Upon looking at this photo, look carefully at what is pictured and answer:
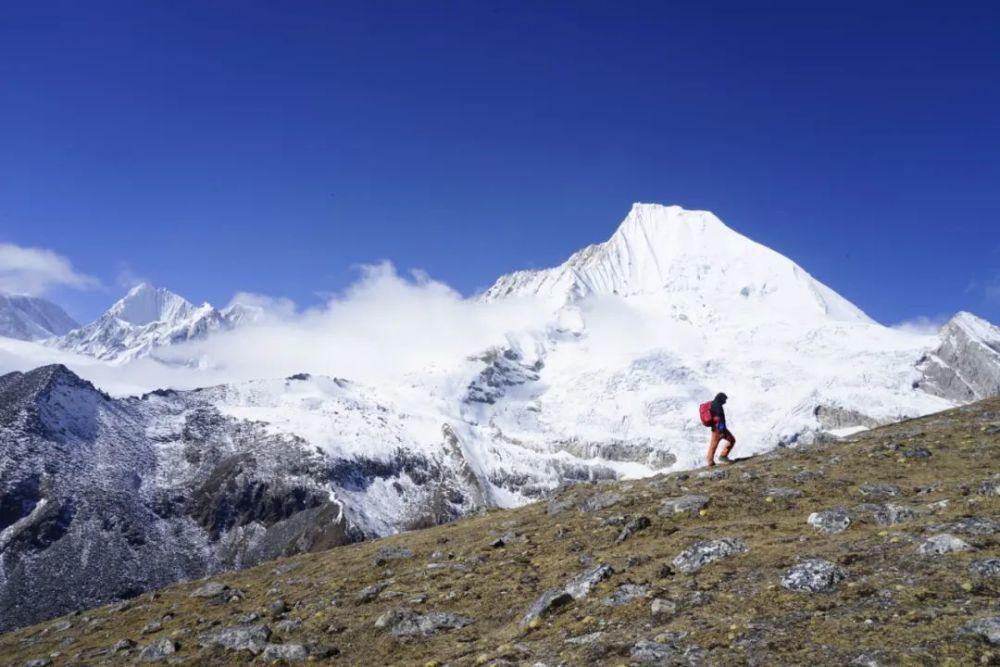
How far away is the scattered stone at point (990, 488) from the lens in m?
23.3

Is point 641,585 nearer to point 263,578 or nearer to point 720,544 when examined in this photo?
point 720,544

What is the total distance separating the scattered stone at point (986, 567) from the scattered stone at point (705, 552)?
20.8ft

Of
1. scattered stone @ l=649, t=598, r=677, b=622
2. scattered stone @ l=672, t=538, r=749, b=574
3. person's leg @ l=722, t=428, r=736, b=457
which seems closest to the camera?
scattered stone @ l=649, t=598, r=677, b=622

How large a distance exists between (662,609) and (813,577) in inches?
164

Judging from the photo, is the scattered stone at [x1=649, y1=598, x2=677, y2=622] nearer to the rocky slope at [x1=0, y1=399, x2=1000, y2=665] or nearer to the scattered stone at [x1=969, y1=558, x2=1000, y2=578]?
the rocky slope at [x1=0, y1=399, x2=1000, y2=665]

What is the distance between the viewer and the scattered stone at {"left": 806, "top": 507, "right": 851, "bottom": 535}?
75.8 feet

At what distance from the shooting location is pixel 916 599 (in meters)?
16.6

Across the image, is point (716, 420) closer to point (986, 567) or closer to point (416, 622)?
point (986, 567)

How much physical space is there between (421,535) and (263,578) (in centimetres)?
930

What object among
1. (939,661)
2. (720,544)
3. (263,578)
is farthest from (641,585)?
(263,578)

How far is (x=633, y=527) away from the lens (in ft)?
90.9

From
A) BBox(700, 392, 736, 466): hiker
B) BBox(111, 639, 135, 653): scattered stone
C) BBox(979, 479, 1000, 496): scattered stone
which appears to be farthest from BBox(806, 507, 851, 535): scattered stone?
BBox(111, 639, 135, 653): scattered stone

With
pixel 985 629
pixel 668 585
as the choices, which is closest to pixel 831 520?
pixel 668 585

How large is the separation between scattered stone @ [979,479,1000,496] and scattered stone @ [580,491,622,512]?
1449 cm
